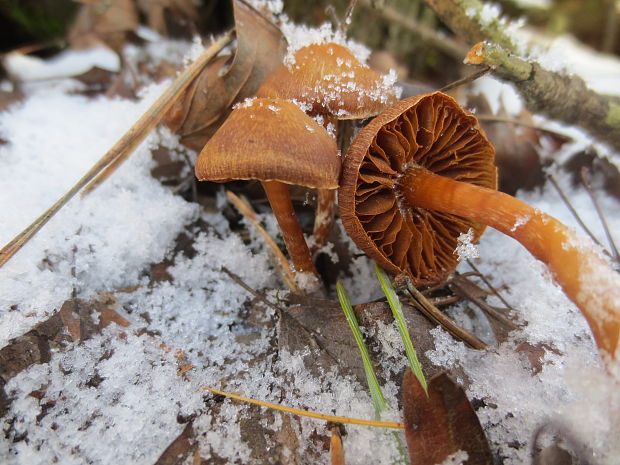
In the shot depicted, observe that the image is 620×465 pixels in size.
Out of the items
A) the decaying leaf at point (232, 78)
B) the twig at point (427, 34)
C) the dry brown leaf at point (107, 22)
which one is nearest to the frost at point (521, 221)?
the decaying leaf at point (232, 78)

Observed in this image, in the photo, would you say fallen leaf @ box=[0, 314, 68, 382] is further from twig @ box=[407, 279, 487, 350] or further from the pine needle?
twig @ box=[407, 279, 487, 350]

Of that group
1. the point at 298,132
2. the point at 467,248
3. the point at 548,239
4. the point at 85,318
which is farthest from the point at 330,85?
the point at 85,318

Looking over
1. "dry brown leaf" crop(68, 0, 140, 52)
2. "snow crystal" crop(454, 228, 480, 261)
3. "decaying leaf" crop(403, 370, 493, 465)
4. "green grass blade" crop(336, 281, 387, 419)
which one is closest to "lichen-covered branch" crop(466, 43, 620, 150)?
"snow crystal" crop(454, 228, 480, 261)

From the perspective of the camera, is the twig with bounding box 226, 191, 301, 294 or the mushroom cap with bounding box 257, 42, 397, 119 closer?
the mushroom cap with bounding box 257, 42, 397, 119

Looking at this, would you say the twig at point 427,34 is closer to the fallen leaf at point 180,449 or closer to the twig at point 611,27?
the twig at point 611,27

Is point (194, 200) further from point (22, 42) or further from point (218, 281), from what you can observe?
point (22, 42)

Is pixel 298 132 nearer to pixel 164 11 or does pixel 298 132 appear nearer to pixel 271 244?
pixel 271 244
